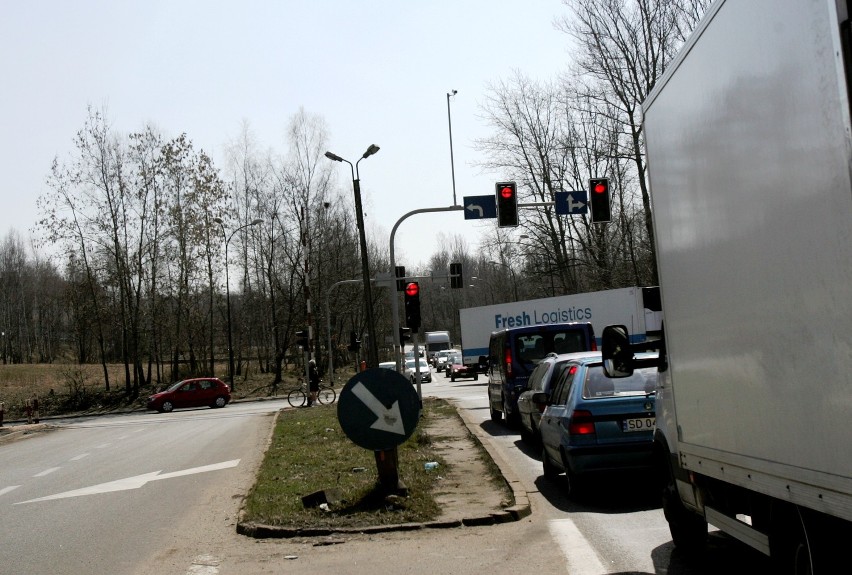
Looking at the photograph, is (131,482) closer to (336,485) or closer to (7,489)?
(7,489)

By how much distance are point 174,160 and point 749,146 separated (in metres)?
52.8

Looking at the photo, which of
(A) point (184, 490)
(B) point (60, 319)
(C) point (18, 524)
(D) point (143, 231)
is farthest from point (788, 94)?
(B) point (60, 319)

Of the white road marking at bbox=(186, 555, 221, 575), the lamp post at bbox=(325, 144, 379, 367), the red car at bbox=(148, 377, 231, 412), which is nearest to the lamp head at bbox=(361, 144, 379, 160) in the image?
the lamp post at bbox=(325, 144, 379, 367)

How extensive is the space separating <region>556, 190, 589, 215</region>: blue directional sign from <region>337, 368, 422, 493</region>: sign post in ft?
46.6

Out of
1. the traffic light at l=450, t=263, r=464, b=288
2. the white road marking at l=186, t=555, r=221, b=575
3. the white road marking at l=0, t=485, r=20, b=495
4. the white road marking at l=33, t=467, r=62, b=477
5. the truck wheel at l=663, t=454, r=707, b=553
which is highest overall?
the traffic light at l=450, t=263, r=464, b=288

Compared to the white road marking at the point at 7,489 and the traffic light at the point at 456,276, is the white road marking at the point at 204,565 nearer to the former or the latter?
the white road marking at the point at 7,489

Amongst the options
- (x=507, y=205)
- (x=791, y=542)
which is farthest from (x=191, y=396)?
(x=791, y=542)

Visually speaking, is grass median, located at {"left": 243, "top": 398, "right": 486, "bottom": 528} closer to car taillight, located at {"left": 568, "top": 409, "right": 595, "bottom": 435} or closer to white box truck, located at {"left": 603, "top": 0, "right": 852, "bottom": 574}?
car taillight, located at {"left": 568, "top": 409, "right": 595, "bottom": 435}

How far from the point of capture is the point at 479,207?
2316 centimetres

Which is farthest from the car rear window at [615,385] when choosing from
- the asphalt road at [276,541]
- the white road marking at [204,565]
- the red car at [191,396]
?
the red car at [191,396]

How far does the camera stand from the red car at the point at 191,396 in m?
44.1

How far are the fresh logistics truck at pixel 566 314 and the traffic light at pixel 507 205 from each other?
36.0 ft

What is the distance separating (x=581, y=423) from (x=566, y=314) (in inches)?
1162

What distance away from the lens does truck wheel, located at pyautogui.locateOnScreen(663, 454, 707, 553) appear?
257 inches
